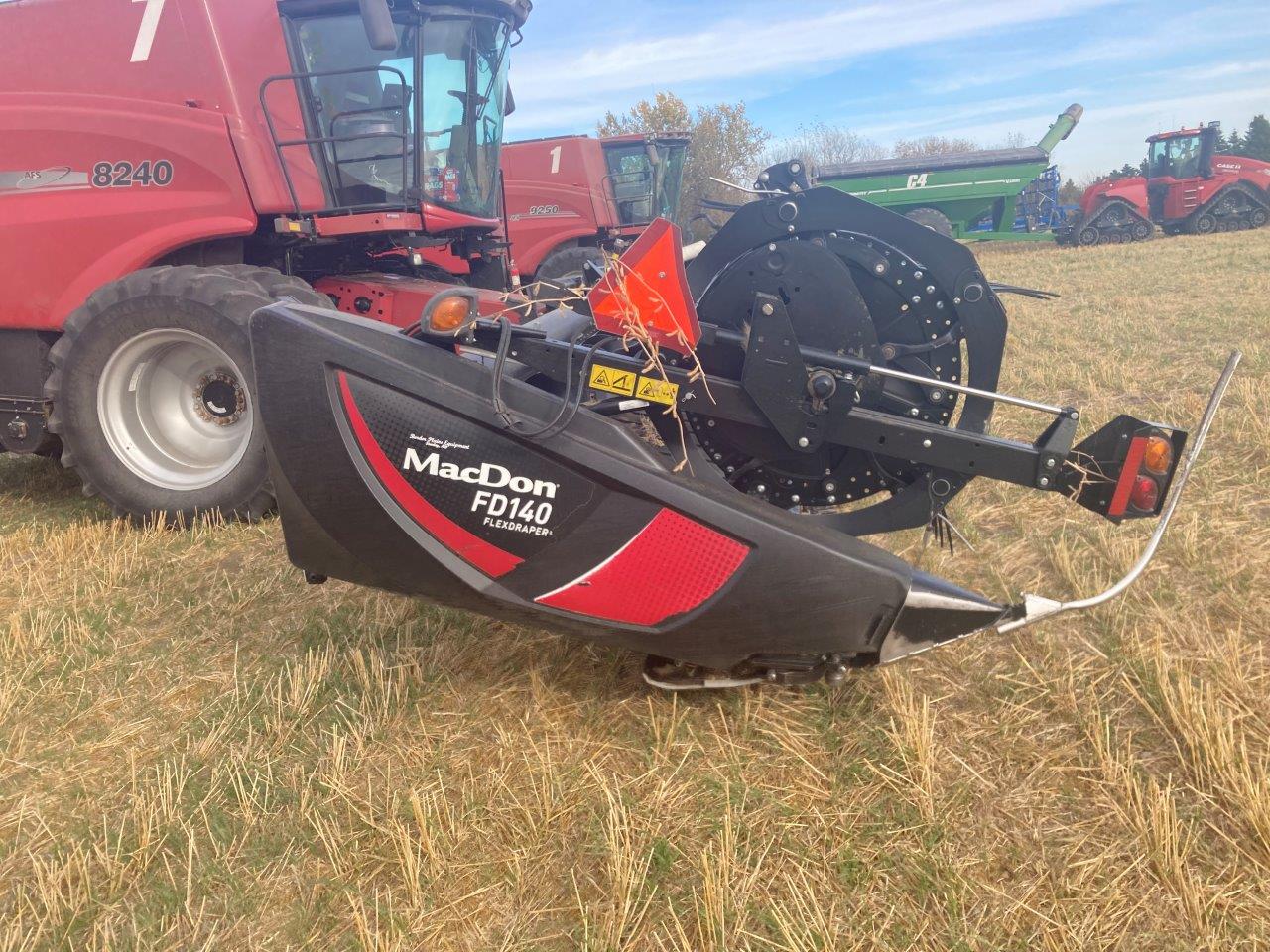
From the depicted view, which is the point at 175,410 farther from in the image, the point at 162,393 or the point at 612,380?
the point at 612,380

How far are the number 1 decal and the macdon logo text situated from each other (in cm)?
351

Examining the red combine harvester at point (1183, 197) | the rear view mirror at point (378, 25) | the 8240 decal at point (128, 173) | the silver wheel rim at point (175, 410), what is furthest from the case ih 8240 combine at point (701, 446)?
the red combine harvester at point (1183, 197)

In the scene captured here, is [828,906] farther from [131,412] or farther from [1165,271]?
[1165,271]

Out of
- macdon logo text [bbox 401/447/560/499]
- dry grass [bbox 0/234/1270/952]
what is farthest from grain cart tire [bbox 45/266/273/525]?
macdon logo text [bbox 401/447/560/499]

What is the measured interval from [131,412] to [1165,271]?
45.4 ft

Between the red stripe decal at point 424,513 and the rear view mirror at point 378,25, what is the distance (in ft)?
8.60

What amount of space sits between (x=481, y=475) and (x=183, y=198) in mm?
3288

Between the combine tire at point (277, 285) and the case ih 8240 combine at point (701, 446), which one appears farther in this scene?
the combine tire at point (277, 285)

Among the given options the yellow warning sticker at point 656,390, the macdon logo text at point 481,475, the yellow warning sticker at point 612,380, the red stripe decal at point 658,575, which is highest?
the yellow warning sticker at point 612,380

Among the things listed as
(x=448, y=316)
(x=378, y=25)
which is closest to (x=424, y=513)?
(x=448, y=316)

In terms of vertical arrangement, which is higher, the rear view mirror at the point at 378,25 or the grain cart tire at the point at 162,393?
the rear view mirror at the point at 378,25

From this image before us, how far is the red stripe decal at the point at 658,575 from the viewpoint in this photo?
201 cm

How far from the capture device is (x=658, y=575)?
6.72 feet

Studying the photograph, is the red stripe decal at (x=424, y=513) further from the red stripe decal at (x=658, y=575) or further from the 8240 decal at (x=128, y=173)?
the 8240 decal at (x=128, y=173)
